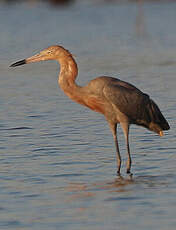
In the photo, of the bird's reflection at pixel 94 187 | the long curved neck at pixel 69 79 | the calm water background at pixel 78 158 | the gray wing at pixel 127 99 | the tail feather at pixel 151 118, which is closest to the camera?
the calm water background at pixel 78 158

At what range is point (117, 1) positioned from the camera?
2419 inches

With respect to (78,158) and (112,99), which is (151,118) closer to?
(112,99)

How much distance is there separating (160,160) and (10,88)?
7.55m

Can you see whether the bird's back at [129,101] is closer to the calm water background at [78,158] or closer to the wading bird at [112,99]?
the wading bird at [112,99]

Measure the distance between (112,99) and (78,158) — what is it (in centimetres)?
113

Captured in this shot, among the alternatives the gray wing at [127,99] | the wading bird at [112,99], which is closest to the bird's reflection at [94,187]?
the wading bird at [112,99]

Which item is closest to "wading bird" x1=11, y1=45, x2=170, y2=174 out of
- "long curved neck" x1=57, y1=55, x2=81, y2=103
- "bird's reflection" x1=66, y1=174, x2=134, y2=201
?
"long curved neck" x1=57, y1=55, x2=81, y2=103

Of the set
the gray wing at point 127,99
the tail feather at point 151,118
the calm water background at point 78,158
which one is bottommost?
the calm water background at point 78,158

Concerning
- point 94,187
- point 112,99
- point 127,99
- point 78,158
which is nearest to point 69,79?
point 112,99

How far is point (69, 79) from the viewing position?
9.59 metres

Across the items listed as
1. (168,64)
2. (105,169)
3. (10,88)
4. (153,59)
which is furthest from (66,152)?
(153,59)

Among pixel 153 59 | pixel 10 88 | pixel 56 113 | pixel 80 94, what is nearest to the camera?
pixel 80 94

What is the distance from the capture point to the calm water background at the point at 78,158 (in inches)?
296

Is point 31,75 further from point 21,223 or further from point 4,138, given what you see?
point 21,223
